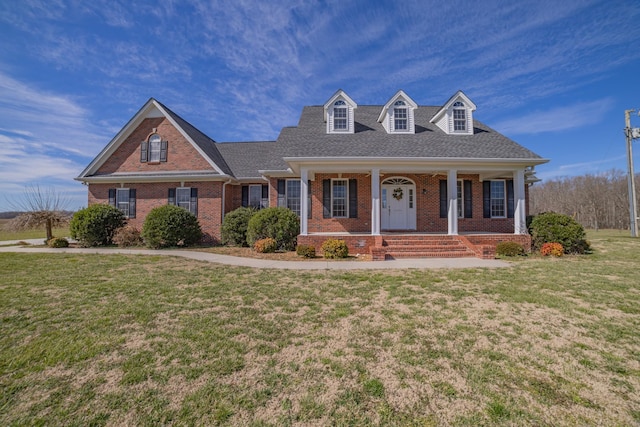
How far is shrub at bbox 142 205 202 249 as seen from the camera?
13383 millimetres

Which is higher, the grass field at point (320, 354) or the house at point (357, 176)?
the house at point (357, 176)

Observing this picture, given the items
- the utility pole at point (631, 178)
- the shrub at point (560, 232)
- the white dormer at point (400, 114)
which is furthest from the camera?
the utility pole at point (631, 178)

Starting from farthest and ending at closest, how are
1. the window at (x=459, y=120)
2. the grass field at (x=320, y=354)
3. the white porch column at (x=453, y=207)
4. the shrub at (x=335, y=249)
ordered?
the window at (x=459, y=120), the white porch column at (x=453, y=207), the shrub at (x=335, y=249), the grass field at (x=320, y=354)

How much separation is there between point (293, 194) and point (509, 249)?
10876 mm

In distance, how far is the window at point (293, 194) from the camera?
15688 millimetres

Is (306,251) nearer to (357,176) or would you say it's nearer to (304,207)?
(304,207)

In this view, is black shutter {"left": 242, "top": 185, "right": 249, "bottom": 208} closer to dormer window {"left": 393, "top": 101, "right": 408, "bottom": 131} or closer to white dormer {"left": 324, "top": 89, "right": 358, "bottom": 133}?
white dormer {"left": 324, "top": 89, "right": 358, "bottom": 133}

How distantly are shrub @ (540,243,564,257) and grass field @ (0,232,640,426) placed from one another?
4.85 meters

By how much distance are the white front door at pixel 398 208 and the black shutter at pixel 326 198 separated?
9.68ft

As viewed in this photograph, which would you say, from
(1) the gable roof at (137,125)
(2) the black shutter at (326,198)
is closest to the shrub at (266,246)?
(2) the black shutter at (326,198)

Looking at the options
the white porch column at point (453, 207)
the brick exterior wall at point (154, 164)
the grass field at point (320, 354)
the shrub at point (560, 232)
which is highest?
the brick exterior wall at point (154, 164)

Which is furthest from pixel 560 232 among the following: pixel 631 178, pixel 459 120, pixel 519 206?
pixel 631 178

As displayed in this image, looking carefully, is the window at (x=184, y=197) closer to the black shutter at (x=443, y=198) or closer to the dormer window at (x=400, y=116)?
the dormer window at (x=400, y=116)

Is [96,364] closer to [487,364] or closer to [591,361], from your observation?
[487,364]
